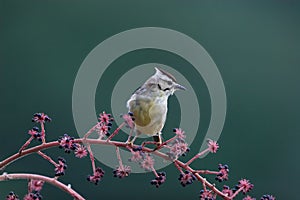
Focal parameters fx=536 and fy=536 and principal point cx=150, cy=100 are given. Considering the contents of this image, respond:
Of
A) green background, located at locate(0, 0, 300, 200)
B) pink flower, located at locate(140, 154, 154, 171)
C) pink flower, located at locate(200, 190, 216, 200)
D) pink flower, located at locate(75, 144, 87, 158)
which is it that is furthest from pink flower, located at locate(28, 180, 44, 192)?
green background, located at locate(0, 0, 300, 200)

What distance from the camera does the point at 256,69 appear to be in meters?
3.20

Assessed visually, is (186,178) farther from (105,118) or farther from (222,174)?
(105,118)

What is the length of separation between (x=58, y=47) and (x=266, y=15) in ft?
4.33

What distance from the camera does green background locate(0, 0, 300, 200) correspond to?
9.66ft

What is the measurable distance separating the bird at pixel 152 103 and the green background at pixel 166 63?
1.66 metres

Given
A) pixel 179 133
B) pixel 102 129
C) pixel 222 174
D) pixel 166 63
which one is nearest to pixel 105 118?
pixel 102 129

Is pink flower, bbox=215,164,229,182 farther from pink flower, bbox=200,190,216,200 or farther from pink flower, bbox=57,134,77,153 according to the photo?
pink flower, bbox=57,134,77,153

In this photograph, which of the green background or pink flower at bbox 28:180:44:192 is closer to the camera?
pink flower at bbox 28:180:44:192

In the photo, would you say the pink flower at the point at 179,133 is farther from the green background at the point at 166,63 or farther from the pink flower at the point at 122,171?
the green background at the point at 166,63

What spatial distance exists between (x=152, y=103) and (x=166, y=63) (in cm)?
186

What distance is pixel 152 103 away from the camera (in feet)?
3.66

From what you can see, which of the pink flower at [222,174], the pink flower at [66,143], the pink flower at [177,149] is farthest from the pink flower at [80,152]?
the pink flower at [222,174]

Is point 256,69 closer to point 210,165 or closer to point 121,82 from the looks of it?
point 210,165

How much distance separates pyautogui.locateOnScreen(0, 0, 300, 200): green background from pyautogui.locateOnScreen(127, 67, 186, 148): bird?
166 cm
